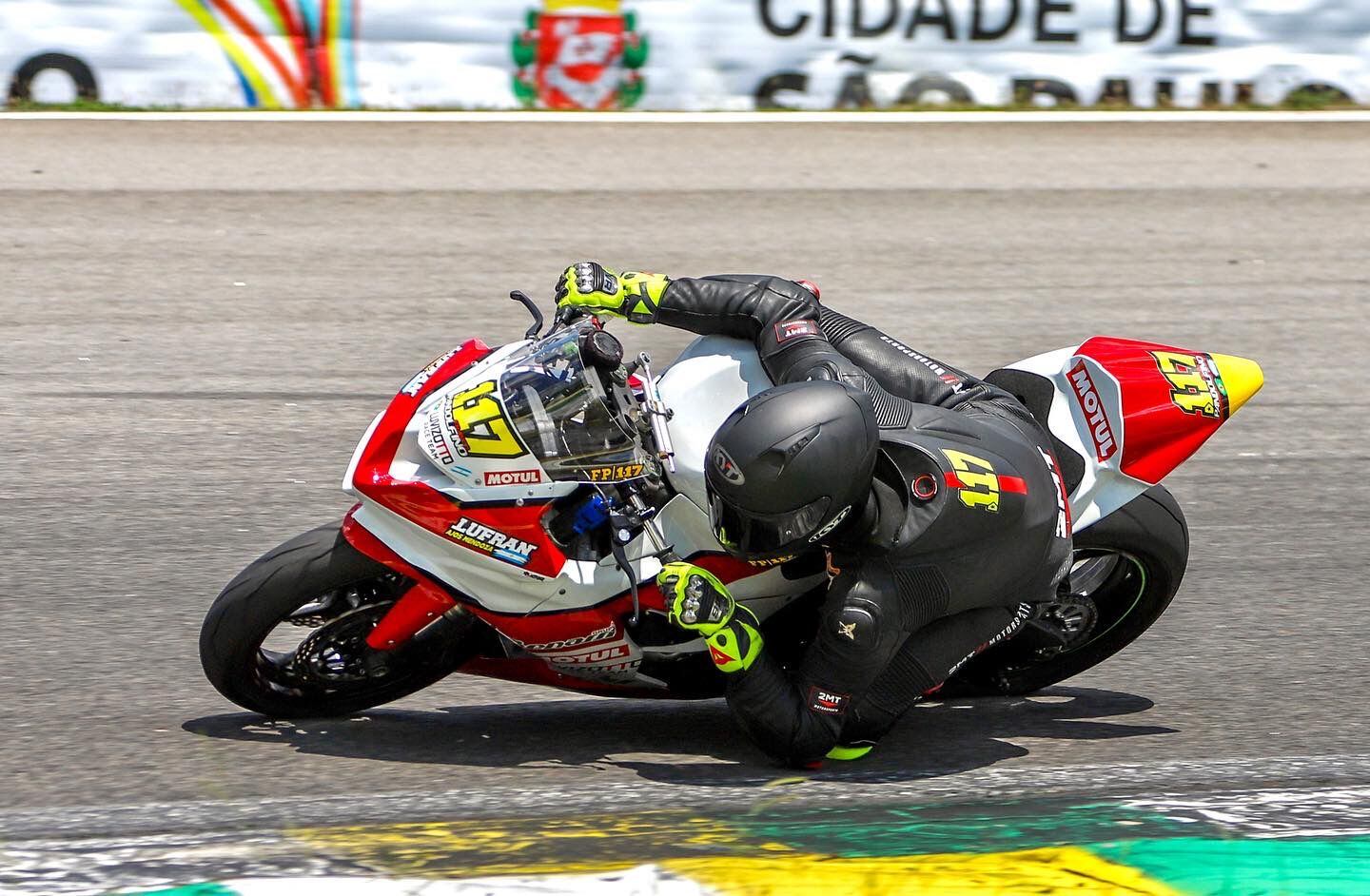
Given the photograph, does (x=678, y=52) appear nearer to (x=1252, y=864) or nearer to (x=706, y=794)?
(x=706, y=794)

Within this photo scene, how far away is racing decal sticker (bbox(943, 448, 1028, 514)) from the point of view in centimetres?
384

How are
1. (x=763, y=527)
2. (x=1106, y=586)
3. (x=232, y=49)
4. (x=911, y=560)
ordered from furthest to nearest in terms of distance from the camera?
1. (x=232, y=49)
2. (x=1106, y=586)
3. (x=911, y=560)
4. (x=763, y=527)

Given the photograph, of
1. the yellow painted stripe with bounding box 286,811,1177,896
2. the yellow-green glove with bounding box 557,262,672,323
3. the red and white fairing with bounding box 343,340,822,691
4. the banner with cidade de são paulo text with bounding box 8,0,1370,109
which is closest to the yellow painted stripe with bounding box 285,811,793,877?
the yellow painted stripe with bounding box 286,811,1177,896

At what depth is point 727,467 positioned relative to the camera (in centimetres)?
353

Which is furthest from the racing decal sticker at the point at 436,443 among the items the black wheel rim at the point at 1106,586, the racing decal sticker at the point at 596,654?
the black wheel rim at the point at 1106,586

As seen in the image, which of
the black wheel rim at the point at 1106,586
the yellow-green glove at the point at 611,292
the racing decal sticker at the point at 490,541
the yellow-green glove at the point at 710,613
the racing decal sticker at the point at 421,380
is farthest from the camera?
the black wheel rim at the point at 1106,586

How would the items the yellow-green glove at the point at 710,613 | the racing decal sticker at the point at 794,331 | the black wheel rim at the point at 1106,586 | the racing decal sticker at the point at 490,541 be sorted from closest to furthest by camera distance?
the yellow-green glove at the point at 710,613
the racing decal sticker at the point at 490,541
the racing decal sticker at the point at 794,331
the black wheel rim at the point at 1106,586

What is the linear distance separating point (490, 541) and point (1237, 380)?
183cm

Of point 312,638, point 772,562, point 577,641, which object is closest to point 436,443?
point 577,641

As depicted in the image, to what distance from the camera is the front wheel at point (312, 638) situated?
12.8 ft

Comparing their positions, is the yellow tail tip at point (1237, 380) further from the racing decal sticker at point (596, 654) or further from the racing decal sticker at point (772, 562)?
the racing decal sticker at point (596, 654)

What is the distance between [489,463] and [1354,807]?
2.05 metres

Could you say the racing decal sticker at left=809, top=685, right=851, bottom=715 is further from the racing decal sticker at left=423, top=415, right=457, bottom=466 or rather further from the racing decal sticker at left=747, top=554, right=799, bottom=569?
the racing decal sticker at left=423, top=415, right=457, bottom=466

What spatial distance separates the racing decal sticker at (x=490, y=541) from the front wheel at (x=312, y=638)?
9.1 inches
